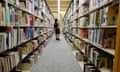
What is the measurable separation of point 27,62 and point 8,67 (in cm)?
135

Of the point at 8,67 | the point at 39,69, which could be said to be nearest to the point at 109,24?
the point at 8,67

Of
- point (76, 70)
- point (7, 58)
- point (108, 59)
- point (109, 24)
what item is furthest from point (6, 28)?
point (76, 70)

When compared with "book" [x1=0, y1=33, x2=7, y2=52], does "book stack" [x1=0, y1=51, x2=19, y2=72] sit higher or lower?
lower

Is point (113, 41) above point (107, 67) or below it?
above

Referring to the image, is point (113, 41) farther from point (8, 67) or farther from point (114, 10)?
point (8, 67)

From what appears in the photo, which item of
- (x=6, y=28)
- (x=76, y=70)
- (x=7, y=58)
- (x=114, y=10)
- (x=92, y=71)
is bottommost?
(x=76, y=70)

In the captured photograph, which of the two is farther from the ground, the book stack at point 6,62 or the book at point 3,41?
the book at point 3,41

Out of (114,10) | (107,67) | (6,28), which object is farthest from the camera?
(107,67)

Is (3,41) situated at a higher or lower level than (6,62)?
higher

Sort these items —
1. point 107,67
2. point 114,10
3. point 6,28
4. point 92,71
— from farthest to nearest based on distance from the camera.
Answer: point 92,71
point 107,67
point 6,28
point 114,10

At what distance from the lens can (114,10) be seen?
1774mm

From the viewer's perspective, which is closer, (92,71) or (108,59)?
(108,59)

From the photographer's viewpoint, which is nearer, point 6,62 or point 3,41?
point 3,41

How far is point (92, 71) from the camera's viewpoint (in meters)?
2.46
